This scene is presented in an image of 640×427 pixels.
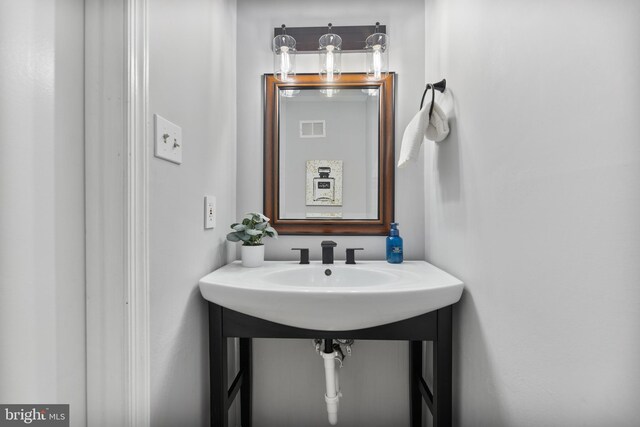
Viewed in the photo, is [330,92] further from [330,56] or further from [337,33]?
[337,33]

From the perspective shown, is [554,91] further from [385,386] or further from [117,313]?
[385,386]

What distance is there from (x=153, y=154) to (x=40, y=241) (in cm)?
28

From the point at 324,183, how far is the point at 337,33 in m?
0.70

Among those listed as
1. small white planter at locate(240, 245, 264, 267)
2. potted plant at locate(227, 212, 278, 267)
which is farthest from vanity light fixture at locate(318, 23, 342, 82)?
small white planter at locate(240, 245, 264, 267)

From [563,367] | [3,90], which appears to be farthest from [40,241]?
[563,367]

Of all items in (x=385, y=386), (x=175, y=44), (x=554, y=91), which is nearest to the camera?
(x=554, y=91)

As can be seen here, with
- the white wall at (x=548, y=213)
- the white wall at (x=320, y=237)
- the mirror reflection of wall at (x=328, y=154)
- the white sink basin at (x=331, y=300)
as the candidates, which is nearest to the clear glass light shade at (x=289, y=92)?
the mirror reflection of wall at (x=328, y=154)

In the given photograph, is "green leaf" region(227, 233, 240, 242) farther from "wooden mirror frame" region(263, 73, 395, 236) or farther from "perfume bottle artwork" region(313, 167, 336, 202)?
"perfume bottle artwork" region(313, 167, 336, 202)

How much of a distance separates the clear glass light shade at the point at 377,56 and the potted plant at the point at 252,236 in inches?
32.6

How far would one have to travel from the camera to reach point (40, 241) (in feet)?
1.69

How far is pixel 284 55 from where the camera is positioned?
3.99 ft

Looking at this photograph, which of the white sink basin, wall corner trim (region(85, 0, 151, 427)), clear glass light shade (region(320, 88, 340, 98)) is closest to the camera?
wall corner trim (region(85, 0, 151, 427))

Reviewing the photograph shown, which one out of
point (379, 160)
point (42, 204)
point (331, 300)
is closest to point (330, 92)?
point (379, 160)

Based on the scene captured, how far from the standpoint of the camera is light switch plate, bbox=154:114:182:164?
68 cm
